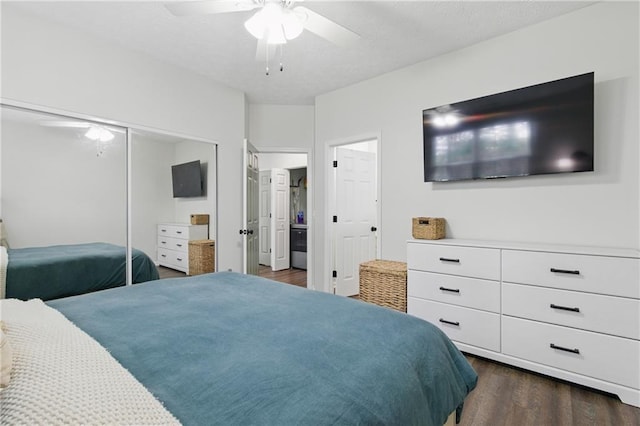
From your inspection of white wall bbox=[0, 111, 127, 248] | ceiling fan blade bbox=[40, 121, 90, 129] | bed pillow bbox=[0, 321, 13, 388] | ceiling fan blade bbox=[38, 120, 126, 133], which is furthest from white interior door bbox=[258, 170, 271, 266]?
bed pillow bbox=[0, 321, 13, 388]

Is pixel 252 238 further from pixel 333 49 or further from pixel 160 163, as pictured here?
pixel 333 49

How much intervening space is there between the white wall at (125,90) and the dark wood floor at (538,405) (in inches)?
114

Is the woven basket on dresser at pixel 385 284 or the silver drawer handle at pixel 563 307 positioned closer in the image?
the silver drawer handle at pixel 563 307

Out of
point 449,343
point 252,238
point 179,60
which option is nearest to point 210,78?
point 179,60

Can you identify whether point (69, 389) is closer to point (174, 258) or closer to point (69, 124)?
point (69, 124)

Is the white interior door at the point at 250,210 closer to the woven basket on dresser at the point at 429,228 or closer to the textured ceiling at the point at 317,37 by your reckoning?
the textured ceiling at the point at 317,37

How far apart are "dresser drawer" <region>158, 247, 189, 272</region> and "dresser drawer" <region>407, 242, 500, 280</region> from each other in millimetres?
2335

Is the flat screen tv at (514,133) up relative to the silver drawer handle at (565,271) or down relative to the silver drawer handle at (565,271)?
up

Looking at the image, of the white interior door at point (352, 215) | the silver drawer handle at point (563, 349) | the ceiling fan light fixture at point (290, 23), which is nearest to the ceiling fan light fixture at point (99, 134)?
the ceiling fan light fixture at point (290, 23)

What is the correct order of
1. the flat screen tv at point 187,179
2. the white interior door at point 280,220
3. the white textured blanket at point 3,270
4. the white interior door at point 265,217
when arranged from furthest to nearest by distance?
the white interior door at point 265,217 → the white interior door at point 280,220 → the flat screen tv at point 187,179 → the white textured blanket at point 3,270

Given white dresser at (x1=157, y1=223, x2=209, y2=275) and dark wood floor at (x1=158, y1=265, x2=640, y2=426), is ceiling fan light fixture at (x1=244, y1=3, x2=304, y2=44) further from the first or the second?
dark wood floor at (x1=158, y1=265, x2=640, y2=426)

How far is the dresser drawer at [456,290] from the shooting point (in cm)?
246

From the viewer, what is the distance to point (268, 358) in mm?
1004

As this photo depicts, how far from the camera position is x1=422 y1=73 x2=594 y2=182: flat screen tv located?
2.34 m
